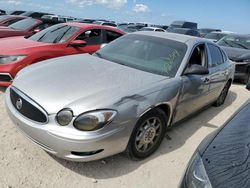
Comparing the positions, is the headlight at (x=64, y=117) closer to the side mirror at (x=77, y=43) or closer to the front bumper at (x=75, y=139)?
the front bumper at (x=75, y=139)

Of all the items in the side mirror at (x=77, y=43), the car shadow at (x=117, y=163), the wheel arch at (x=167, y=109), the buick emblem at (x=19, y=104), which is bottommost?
the car shadow at (x=117, y=163)

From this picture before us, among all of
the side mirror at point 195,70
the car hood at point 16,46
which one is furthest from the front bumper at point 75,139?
the car hood at point 16,46

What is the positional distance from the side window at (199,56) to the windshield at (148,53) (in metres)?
0.25

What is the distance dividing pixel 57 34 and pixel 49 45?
666 mm

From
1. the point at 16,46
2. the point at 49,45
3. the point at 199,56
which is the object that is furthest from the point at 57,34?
the point at 199,56

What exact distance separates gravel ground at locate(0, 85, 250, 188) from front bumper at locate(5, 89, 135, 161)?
29 cm

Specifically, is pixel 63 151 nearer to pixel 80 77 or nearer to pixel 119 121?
pixel 119 121

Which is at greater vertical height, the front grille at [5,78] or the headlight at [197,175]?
the headlight at [197,175]

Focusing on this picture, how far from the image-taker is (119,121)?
8.61 feet

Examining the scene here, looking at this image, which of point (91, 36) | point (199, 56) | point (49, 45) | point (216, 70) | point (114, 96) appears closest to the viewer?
point (114, 96)

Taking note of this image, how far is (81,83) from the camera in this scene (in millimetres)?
2930

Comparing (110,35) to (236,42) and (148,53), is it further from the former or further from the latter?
(236,42)

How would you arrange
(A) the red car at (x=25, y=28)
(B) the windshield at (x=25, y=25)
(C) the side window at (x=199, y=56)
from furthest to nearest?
(B) the windshield at (x=25, y=25), (A) the red car at (x=25, y=28), (C) the side window at (x=199, y=56)

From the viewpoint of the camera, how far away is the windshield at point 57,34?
5.79 m
